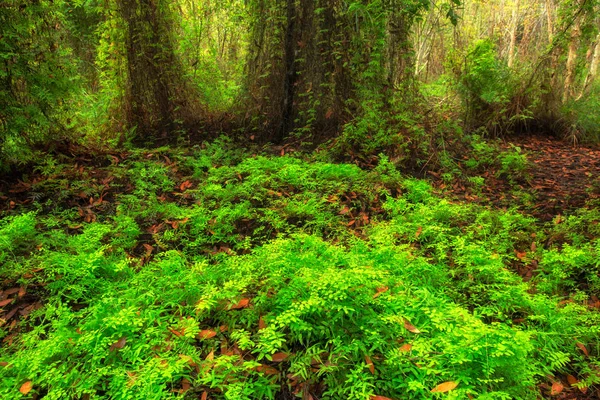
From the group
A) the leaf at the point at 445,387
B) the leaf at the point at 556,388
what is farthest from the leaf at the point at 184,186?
the leaf at the point at 556,388

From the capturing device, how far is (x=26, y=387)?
2.07 meters

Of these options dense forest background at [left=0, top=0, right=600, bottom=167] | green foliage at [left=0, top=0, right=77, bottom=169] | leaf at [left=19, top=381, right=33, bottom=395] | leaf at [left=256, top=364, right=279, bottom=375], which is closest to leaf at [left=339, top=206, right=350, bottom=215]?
dense forest background at [left=0, top=0, right=600, bottom=167]

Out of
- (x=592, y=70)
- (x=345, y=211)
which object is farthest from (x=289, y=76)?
(x=592, y=70)

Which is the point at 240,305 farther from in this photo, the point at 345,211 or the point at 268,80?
the point at 268,80

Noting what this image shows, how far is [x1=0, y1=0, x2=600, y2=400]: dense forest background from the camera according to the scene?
2.14 m

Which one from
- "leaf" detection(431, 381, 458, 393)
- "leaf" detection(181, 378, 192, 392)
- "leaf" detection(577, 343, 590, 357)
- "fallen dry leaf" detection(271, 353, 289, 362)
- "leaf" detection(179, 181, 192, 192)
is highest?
"leaf" detection(179, 181, 192, 192)

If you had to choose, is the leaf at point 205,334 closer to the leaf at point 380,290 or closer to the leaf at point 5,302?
the leaf at point 380,290

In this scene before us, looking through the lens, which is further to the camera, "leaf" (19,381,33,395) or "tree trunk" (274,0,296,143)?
"tree trunk" (274,0,296,143)

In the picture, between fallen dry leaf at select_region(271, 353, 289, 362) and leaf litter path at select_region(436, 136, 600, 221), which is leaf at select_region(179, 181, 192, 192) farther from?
leaf litter path at select_region(436, 136, 600, 221)

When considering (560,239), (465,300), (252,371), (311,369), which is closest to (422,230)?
(465,300)

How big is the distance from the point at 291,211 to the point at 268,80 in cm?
347

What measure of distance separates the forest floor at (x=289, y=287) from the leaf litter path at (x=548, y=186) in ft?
0.22

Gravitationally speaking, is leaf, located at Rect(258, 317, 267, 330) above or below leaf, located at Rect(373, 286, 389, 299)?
below

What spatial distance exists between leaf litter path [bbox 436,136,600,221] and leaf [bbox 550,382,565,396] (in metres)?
2.71
